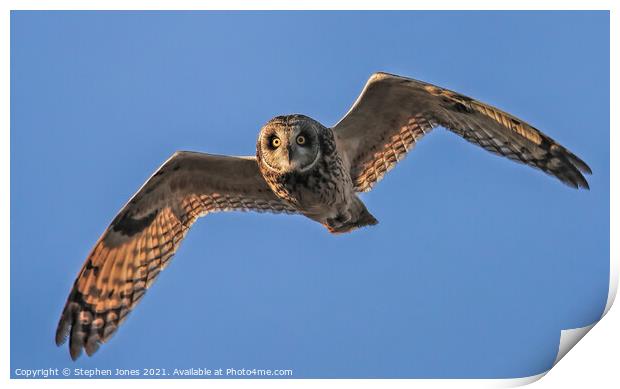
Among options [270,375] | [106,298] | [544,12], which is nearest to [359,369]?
[270,375]

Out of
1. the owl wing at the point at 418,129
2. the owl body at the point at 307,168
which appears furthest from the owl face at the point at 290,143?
the owl wing at the point at 418,129

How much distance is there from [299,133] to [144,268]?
1102 mm

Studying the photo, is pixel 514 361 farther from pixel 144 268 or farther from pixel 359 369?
pixel 144 268

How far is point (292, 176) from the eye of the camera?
347 centimetres

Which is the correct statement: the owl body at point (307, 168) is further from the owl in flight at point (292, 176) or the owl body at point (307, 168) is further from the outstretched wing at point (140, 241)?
the outstretched wing at point (140, 241)

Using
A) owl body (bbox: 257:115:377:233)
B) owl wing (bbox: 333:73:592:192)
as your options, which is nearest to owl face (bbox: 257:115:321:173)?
owl body (bbox: 257:115:377:233)

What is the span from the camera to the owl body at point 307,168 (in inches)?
134

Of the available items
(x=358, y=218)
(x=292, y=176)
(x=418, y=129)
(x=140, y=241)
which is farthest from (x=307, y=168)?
(x=140, y=241)

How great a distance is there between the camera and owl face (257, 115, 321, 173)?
3.38 meters

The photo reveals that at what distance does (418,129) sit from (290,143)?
64 cm

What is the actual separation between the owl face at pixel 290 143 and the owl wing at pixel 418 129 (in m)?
0.30

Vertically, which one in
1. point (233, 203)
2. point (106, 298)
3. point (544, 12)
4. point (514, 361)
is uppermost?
point (544, 12)

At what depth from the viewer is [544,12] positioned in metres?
3.93
